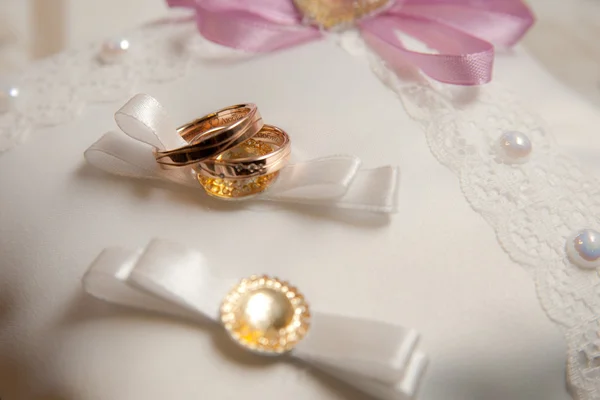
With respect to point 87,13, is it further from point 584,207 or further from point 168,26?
point 584,207

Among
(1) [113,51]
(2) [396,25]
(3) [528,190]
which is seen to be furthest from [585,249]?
(1) [113,51]

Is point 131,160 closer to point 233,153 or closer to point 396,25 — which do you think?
point 233,153

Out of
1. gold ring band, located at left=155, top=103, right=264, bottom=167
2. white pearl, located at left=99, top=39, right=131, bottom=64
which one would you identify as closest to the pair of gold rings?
gold ring band, located at left=155, top=103, right=264, bottom=167

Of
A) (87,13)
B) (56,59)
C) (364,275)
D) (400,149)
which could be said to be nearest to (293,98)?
(400,149)

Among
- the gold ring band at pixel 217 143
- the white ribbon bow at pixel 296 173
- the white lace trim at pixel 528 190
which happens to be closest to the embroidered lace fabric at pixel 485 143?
the white lace trim at pixel 528 190

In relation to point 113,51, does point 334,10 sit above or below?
above

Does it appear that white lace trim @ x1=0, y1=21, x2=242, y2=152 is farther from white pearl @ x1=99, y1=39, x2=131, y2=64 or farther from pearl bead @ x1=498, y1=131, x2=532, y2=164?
pearl bead @ x1=498, y1=131, x2=532, y2=164

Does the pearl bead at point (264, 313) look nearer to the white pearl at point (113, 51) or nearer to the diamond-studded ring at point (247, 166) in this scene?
the diamond-studded ring at point (247, 166)
